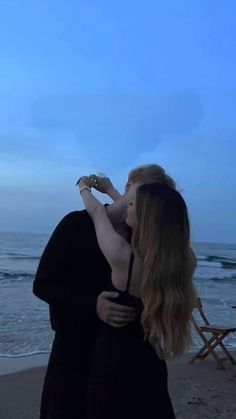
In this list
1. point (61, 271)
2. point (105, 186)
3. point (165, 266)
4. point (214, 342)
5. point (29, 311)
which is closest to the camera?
point (165, 266)

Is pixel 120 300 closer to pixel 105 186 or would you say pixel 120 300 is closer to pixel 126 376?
pixel 126 376

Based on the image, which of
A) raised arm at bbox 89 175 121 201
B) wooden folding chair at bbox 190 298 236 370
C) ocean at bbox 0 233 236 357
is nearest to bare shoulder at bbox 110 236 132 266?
raised arm at bbox 89 175 121 201

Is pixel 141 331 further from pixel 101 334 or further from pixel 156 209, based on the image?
pixel 156 209

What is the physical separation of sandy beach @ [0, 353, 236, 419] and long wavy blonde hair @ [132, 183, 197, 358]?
3162 mm

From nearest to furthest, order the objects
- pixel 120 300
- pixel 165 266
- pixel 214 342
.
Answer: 1. pixel 165 266
2. pixel 120 300
3. pixel 214 342

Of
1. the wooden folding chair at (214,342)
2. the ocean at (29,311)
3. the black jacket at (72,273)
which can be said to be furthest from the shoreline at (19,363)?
the black jacket at (72,273)

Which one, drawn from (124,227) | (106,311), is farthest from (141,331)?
(124,227)

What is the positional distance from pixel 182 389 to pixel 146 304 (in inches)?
173

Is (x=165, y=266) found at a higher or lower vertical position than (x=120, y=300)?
higher

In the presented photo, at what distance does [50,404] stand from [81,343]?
259 millimetres

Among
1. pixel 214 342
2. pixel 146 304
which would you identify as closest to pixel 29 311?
pixel 214 342

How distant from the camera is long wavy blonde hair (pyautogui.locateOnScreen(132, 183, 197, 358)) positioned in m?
1.84

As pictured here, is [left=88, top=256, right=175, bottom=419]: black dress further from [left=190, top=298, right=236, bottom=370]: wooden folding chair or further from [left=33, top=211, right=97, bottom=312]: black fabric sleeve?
[left=190, top=298, right=236, bottom=370]: wooden folding chair

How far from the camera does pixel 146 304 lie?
1.86 metres
